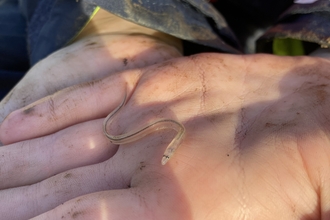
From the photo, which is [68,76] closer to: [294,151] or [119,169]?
[119,169]

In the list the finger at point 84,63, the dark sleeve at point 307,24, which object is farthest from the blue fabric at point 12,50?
the dark sleeve at point 307,24

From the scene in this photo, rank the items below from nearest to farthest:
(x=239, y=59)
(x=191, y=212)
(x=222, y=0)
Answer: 1. (x=191, y=212)
2. (x=239, y=59)
3. (x=222, y=0)

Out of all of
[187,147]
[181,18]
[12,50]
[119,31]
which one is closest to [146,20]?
[181,18]

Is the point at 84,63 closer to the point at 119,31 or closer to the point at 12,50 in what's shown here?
the point at 119,31

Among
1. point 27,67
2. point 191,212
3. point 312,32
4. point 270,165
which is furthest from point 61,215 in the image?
point 27,67

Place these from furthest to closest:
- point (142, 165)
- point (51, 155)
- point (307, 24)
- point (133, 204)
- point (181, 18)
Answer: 1. point (181, 18)
2. point (307, 24)
3. point (51, 155)
4. point (142, 165)
5. point (133, 204)

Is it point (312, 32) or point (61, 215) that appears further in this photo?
point (312, 32)
